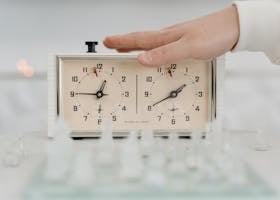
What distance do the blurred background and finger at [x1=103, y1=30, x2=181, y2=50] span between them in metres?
0.22

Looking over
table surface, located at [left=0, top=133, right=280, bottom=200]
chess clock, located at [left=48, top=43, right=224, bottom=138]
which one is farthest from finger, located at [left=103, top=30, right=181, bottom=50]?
table surface, located at [left=0, top=133, right=280, bottom=200]

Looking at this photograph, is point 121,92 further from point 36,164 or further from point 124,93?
point 36,164

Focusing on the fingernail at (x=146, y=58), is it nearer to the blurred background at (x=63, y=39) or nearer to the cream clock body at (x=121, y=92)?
the cream clock body at (x=121, y=92)

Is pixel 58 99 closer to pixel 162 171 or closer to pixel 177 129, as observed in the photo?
pixel 177 129

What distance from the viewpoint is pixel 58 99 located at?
952mm

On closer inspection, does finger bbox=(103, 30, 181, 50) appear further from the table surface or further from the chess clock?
the table surface

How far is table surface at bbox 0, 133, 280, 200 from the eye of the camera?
2.08 ft

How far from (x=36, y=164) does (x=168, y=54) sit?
0.30 meters

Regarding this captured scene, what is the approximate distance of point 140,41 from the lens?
99 cm

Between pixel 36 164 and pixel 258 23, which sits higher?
pixel 258 23

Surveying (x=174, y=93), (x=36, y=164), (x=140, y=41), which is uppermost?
(x=140, y=41)

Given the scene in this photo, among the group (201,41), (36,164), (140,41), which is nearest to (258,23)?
(201,41)

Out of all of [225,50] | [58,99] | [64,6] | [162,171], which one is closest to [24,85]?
[64,6]

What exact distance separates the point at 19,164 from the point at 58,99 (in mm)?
225
